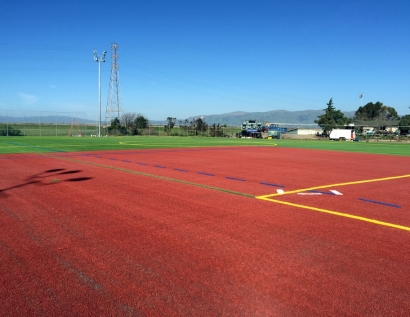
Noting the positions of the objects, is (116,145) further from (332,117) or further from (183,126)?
(332,117)

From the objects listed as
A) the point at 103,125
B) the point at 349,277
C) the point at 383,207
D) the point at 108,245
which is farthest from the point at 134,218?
the point at 103,125

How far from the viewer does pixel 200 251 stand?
17.2 feet

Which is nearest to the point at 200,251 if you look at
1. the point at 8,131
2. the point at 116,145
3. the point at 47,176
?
the point at 47,176

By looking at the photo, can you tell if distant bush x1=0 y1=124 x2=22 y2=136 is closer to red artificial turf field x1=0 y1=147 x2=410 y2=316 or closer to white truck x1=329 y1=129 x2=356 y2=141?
red artificial turf field x1=0 y1=147 x2=410 y2=316

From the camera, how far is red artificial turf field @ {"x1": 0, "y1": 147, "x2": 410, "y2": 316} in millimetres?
3803

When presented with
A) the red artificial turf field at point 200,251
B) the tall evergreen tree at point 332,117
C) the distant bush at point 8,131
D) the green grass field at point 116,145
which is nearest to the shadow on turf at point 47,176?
the red artificial turf field at point 200,251

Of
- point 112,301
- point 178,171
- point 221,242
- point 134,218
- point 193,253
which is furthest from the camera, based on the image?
point 178,171

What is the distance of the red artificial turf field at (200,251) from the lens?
3803 millimetres

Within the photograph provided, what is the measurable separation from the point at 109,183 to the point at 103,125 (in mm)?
58747

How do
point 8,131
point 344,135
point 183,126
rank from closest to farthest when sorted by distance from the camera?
point 8,131 < point 344,135 < point 183,126

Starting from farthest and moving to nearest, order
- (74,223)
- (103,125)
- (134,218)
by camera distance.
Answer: (103,125) < (134,218) < (74,223)

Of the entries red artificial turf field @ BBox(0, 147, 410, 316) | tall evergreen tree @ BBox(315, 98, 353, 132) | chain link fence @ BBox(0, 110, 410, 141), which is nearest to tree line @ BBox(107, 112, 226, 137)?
chain link fence @ BBox(0, 110, 410, 141)

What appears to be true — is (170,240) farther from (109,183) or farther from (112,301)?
(109,183)

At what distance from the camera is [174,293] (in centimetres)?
398
